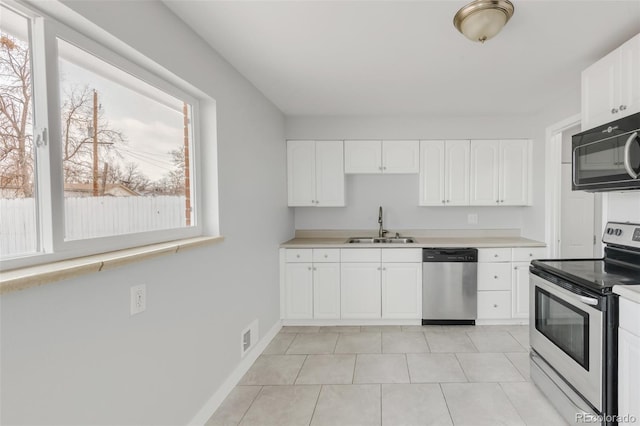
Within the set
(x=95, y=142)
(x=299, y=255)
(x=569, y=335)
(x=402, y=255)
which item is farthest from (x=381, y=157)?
(x=95, y=142)

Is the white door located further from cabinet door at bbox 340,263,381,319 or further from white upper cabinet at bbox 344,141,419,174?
cabinet door at bbox 340,263,381,319

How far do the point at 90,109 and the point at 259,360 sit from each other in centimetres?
232

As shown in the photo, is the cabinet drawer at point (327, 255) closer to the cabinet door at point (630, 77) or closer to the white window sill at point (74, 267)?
the white window sill at point (74, 267)

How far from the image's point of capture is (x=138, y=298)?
4.94 feet

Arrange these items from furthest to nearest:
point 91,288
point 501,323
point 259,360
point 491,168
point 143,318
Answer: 1. point 491,168
2. point 501,323
3. point 259,360
4. point 143,318
5. point 91,288

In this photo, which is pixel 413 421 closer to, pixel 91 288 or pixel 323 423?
pixel 323 423

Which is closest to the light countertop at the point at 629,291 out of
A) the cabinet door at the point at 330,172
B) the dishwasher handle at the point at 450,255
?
the dishwasher handle at the point at 450,255

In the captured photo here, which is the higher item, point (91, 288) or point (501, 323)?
point (91, 288)

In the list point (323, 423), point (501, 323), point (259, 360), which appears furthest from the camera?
point (501, 323)

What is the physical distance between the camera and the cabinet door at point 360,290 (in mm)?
3588

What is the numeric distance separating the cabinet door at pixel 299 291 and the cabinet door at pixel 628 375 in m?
2.57

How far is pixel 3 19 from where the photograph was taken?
1086 millimetres

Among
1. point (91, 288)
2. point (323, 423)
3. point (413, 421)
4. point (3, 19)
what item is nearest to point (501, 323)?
point (413, 421)

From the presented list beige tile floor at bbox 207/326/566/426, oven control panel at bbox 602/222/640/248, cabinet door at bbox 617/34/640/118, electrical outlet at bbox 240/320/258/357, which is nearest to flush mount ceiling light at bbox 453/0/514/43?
cabinet door at bbox 617/34/640/118
